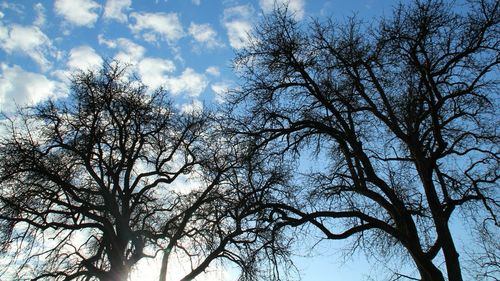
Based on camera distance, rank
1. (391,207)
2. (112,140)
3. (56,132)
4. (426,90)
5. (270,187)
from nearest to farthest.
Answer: (391,207) < (426,90) < (270,187) < (56,132) < (112,140)

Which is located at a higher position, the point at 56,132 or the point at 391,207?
the point at 56,132

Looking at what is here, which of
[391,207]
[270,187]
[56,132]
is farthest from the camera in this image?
[56,132]

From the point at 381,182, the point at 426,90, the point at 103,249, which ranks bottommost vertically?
the point at 103,249

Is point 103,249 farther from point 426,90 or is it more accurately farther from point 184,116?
point 426,90

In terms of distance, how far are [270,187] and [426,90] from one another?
490cm

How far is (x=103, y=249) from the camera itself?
48.2ft

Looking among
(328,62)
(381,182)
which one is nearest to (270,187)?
(381,182)

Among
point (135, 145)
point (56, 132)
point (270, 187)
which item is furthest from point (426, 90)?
point (56, 132)

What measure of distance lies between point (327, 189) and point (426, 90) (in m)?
3.74

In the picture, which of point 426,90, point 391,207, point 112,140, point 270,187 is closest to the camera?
point 391,207

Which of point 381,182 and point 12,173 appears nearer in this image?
point 381,182

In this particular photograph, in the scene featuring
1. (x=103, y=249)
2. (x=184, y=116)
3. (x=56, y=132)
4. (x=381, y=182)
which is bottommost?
(x=103, y=249)

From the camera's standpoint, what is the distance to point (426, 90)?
11664 mm

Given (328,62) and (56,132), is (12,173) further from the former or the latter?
(328,62)
